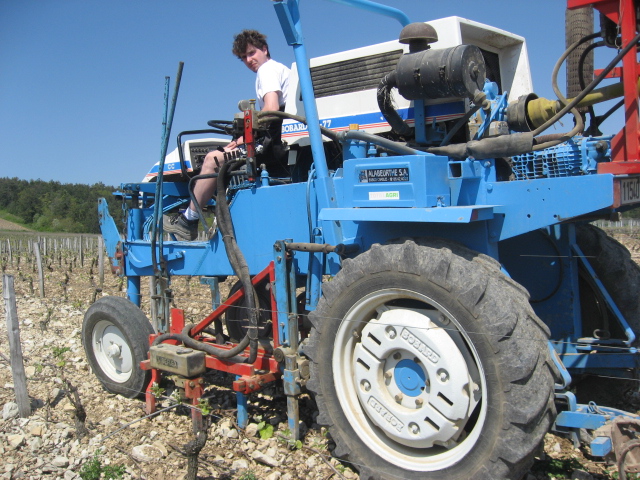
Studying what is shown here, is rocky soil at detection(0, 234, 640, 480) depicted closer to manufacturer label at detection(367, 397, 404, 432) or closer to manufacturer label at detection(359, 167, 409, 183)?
manufacturer label at detection(367, 397, 404, 432)

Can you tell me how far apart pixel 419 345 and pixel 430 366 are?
0.13 m

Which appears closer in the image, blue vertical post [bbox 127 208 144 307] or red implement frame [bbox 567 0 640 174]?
red implement frame [bbox 567 0 640 174]

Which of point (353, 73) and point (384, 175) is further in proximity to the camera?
point (353, 73)

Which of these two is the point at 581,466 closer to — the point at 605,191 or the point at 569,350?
the point at 569,350

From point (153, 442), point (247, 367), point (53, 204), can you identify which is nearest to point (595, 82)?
point (247, 367)

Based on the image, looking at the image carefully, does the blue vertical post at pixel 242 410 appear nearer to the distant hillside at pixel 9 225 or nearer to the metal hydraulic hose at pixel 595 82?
the metal hydraulic hose at pixel 595 82

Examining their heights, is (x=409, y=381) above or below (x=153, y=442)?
above

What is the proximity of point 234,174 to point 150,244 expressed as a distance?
1.29 m

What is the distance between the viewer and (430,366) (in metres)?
3.13

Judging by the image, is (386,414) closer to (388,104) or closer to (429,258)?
(429,258)

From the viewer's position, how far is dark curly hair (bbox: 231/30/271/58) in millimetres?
5070

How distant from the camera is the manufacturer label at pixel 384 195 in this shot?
341cm

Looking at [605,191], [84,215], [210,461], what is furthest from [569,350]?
[84,215]

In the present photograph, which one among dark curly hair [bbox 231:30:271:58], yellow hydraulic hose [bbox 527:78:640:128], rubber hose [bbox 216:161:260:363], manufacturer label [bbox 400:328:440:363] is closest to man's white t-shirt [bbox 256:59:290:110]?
dark curly hair [bbox 231:30:271:58]
